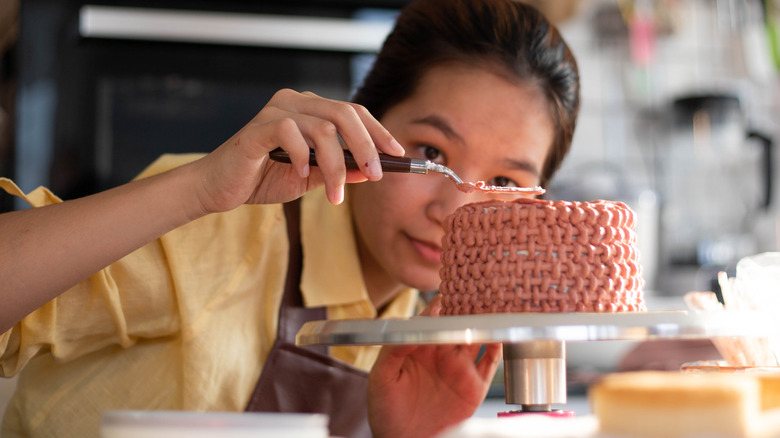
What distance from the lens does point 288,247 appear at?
0.96 metres

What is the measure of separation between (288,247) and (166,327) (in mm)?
185

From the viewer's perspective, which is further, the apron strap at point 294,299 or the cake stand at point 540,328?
the apron strap at point 294,299

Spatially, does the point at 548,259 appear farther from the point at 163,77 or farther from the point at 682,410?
the point at 163,77

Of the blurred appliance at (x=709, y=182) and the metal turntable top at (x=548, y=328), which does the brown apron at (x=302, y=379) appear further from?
the blurred appliance at (x=709, y=182)

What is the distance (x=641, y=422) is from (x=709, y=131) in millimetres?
1957

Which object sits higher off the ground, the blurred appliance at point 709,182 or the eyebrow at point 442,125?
the blurred appliance at point 709,182

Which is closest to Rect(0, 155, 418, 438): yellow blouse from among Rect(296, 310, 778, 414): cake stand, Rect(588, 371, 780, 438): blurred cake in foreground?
Rect(296, 310, 778, 414): cake stand

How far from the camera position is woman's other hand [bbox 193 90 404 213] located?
64 cm

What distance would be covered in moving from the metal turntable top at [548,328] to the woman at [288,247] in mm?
207

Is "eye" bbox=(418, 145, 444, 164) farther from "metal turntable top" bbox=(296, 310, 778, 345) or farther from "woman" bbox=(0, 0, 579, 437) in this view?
"metal turntable top" bbox=(296, 310, 778, 345)

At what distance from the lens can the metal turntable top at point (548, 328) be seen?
435 mm

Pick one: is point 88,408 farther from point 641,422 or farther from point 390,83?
point 641,422

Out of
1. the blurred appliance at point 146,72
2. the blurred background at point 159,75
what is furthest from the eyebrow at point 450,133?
the blurred appliance at point 146,72

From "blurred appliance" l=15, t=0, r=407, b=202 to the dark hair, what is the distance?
493 millimetres
